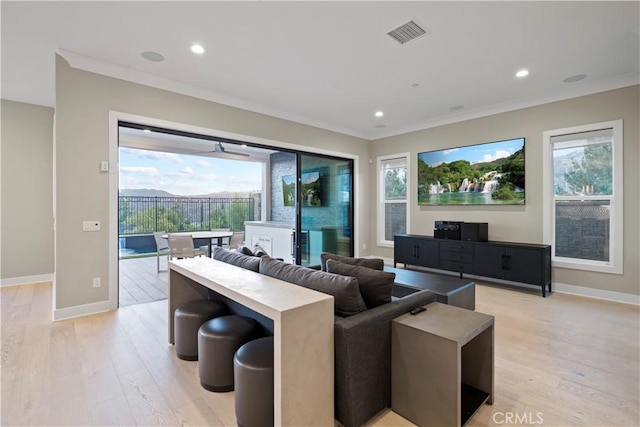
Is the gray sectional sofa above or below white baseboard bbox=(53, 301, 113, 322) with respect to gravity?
above

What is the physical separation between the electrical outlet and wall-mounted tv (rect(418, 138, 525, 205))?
5.06m

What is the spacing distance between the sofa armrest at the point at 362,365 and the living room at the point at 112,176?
25.7 inches

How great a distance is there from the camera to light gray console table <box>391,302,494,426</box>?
1.56 m

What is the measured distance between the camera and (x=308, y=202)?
19.3 ft

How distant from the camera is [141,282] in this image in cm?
487

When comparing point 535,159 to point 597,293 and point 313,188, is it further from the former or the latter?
point 313,188

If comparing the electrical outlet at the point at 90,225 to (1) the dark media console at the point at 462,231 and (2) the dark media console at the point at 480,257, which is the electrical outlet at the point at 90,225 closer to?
(2) the dark media console at the point at 480,257

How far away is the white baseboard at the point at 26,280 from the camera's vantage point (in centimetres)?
457

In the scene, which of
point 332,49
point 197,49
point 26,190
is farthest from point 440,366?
point 26,190

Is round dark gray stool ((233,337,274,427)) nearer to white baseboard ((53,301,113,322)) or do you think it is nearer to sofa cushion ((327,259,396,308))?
sofa cushion ((327,259,396,308))

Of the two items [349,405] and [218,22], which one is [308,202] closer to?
[218,22]

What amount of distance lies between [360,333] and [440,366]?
44cm

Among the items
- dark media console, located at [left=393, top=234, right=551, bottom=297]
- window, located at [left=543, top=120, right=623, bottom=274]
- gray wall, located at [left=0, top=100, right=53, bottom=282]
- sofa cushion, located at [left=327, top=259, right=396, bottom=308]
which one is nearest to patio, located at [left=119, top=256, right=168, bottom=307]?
gray wall, located at [left=0, top=100, right=53, bottom=282]
